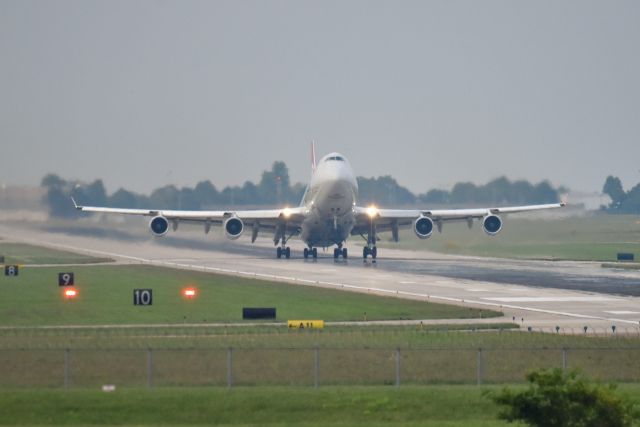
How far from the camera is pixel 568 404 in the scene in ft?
71.4

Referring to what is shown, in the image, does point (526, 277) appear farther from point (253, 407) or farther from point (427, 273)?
point (253, 407)

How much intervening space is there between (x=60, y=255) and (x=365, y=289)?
3836cm

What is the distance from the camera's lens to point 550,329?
144ft

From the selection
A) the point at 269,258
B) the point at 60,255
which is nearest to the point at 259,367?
the point at 269,258

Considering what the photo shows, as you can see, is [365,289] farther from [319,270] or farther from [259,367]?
[259,367]

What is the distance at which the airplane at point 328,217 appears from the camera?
8669 cm

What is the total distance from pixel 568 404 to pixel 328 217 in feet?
214

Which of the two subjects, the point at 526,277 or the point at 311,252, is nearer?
the point at 526,277

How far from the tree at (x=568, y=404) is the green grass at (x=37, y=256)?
64.4 m

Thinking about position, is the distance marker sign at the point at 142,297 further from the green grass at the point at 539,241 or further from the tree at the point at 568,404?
the green grass at the point at 539,241

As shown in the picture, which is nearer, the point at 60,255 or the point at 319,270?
the point at 319,270

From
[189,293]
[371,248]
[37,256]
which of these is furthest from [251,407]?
[37,256]

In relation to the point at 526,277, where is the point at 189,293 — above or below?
below

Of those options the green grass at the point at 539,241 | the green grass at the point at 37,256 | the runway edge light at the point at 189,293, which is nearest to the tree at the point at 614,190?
the green grass at the point at 539,241
